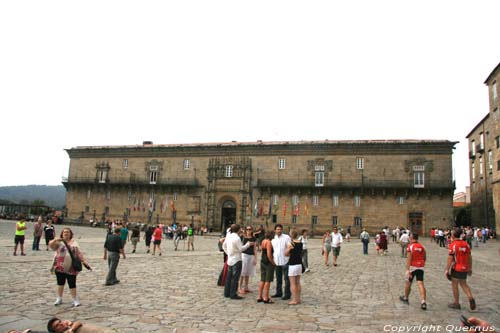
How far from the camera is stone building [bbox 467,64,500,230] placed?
3228cm

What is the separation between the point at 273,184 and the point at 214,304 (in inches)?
1294

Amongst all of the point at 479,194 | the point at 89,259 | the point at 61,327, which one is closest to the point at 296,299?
the point at 61,327

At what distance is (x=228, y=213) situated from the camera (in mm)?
42500

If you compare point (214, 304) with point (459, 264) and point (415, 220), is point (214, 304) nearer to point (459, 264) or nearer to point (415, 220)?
point (459, 264)

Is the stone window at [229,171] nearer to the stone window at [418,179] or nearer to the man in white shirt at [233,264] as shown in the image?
the stone window at [418,179]

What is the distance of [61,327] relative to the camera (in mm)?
4277

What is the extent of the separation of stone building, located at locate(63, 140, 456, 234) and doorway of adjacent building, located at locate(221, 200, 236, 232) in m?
0.11

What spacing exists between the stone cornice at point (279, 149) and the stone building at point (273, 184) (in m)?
0.09

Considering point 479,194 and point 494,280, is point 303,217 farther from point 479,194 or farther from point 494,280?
point 494,280

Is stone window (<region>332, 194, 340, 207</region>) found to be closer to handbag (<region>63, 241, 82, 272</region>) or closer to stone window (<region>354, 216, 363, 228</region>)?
stone window (<region>354, 216, 363, 228</region>)

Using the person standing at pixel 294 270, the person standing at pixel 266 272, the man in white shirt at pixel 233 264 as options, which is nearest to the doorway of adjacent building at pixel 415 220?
the person standing at pixel 266 272

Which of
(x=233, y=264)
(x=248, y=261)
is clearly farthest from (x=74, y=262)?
(x=248, y=261)

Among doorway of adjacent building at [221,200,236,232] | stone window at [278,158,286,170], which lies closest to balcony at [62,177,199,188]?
doorway of adjacent building at [221,200,236,232]

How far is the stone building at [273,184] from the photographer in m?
36.9
